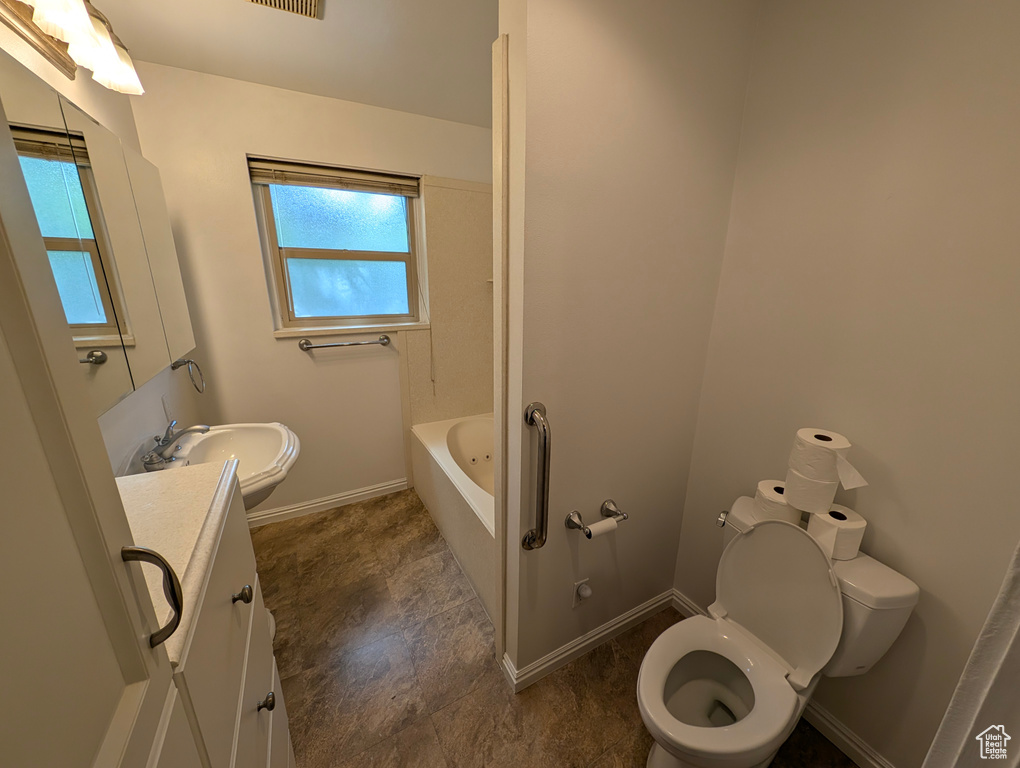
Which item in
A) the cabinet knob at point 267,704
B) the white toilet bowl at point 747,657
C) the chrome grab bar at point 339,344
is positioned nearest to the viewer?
the cabinet knob at point 267,704

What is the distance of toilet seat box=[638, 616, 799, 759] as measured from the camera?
942 millimetres

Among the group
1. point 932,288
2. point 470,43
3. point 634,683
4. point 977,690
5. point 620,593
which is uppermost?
point 470,43

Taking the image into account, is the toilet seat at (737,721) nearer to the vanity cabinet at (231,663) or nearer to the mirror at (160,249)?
the vanity cabinet at (231,663)

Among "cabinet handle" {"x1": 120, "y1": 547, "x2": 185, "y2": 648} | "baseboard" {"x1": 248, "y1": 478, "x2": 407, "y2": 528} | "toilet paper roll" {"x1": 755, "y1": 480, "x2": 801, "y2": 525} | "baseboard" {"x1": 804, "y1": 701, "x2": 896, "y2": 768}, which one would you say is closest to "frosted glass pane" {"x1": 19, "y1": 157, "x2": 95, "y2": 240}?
"cabinet handle" {"x1": 120, "y1": 547, "x2": 185, "y2": 648}

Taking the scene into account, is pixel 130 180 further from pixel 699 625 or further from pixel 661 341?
pixel 699 625

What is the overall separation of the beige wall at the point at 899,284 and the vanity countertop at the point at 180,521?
160 cm

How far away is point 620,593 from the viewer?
1.59m

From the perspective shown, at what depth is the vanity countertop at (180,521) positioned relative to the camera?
57 centimetres

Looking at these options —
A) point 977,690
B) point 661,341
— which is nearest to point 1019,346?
point 661,341

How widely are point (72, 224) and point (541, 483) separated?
1383 millimetres

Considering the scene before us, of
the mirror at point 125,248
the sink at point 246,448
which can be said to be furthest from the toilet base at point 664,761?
the mirror at point 125,248

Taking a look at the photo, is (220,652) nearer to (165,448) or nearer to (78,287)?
(78,287)

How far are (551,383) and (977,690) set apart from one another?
0.88 metres

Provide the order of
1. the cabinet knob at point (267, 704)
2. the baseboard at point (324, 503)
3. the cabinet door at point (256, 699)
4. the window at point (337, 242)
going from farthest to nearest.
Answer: the baseboard at point (324, 503), the window at point (337, 242), the cabinet knob at point (267, 704), the cabinet door at point (256, 699)
